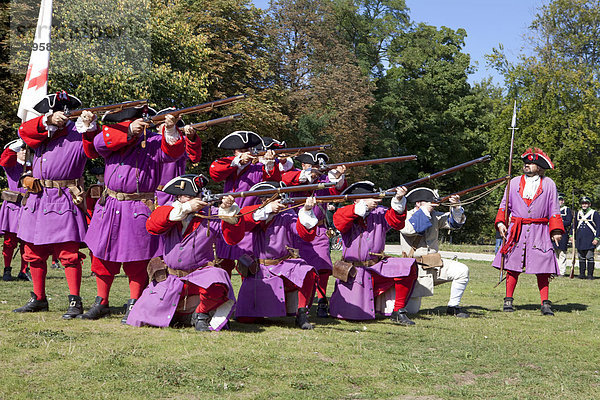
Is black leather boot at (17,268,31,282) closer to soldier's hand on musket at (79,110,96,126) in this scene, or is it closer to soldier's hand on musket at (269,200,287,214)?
soldier's hand on musket at (79,110,96,126)

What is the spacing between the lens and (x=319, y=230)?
10.4 m

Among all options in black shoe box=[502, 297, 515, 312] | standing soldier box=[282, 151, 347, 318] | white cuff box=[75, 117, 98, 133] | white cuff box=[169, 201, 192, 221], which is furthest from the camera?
black shoe box=[502, 297, 515, 312]

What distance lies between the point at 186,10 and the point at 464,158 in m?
23.1

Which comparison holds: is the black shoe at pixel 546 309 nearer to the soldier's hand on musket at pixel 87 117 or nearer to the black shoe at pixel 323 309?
the black shoe at pixel 323 309

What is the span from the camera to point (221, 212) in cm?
777

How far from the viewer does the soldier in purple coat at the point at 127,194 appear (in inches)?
316

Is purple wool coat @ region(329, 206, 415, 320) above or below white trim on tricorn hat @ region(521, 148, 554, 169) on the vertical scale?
below

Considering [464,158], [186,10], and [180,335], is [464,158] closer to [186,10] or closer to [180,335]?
[186,10]

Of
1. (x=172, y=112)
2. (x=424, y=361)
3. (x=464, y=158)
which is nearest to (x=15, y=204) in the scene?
(x=172, y=112)

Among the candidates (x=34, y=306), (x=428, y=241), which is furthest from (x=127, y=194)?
(x=428, y=241)

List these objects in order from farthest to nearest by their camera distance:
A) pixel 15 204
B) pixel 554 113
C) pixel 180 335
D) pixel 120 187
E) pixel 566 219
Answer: pixel 554 113
pixel 566 219
pixel 15 204
pixel 120 187
pixel 180 335

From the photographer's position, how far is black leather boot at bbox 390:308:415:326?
9312mm

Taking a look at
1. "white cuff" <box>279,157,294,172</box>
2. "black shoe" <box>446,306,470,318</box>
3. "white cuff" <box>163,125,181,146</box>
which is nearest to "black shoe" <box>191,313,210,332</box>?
"white cuff" <box>163,125,181,146</box>

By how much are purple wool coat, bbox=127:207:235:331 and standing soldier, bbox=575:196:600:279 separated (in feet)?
46.5
